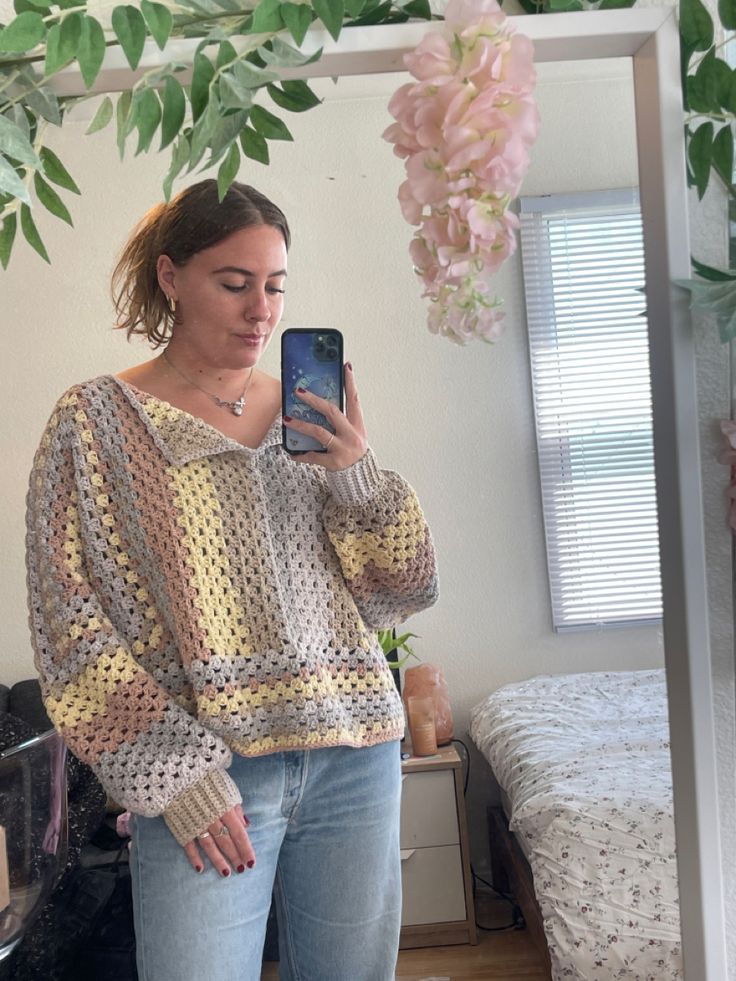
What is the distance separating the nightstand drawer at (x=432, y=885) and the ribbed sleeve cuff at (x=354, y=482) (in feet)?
0.90

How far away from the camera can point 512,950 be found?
0.72 meters

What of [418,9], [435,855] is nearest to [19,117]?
[418,9]

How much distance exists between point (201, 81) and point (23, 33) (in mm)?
111

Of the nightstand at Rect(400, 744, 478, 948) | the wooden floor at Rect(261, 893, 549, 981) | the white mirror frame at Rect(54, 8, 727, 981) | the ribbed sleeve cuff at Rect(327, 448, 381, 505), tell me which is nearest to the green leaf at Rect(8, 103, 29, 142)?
the white mirror frame at Rect(54, 8, 727, 981)

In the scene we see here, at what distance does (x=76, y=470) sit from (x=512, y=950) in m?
0.50

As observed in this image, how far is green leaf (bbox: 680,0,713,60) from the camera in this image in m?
0.66

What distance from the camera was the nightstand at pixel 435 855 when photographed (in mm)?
710

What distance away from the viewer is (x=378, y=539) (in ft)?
2.27

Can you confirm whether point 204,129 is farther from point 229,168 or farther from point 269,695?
point 269,695

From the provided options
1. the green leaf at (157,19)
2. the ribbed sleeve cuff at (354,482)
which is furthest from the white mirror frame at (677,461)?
the ribbed sleeve cuff at (354,482)

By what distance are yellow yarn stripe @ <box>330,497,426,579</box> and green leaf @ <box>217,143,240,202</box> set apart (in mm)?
260

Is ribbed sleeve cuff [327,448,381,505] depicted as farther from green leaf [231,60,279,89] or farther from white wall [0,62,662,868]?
green leaf [231,60,279,89]

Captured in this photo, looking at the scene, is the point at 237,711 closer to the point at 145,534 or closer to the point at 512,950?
the point at 145,534

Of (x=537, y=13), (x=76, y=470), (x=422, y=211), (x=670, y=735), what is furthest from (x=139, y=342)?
(x=670, y=735)
